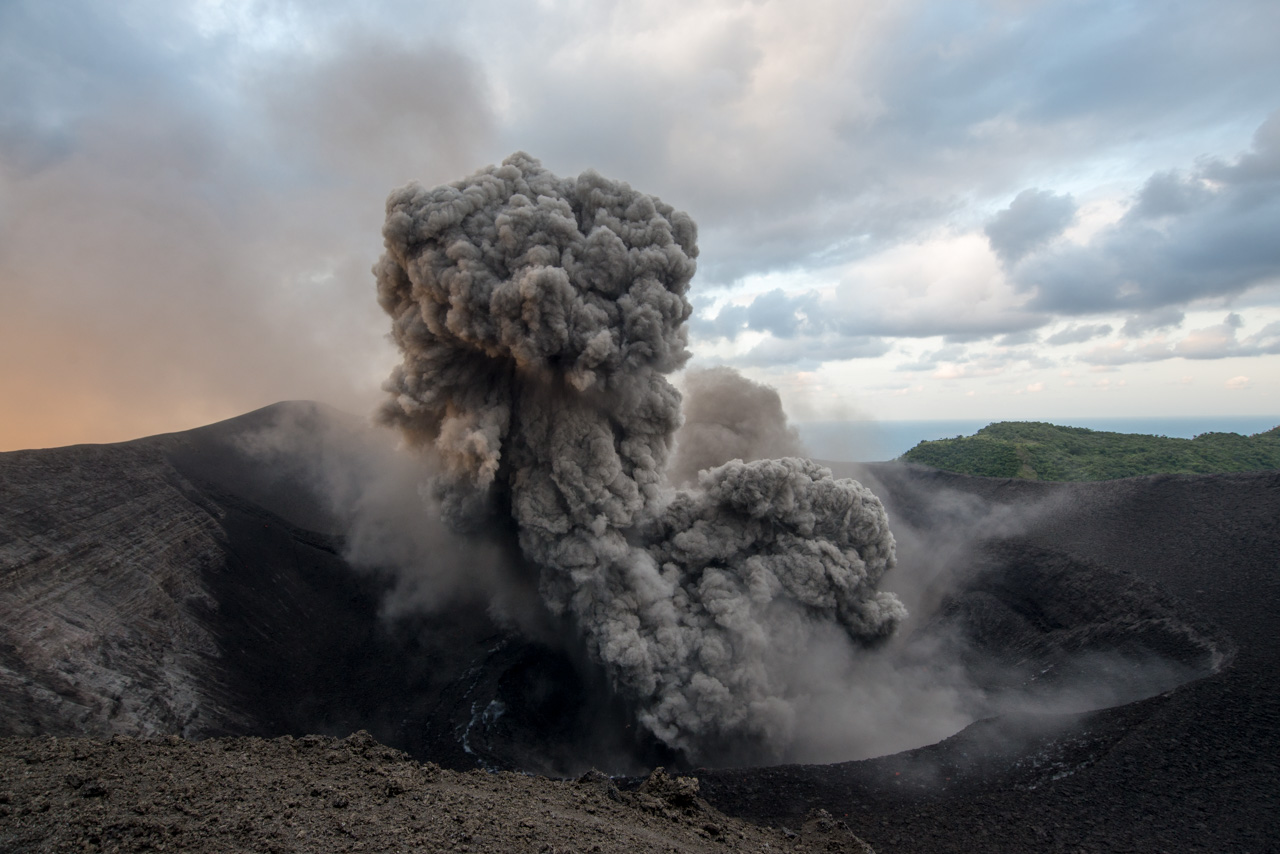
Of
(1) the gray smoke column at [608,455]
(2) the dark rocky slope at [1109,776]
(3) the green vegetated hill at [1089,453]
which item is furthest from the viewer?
(3) the green vegetated hill at [1089,453]

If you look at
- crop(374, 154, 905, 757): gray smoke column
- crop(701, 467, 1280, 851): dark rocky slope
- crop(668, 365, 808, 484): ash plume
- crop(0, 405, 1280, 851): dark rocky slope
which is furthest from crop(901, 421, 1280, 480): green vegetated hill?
crop(374, 154, 905, 757): gray smoke column

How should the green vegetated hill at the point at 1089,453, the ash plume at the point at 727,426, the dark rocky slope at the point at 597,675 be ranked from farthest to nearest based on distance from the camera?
the green vegetated hill at the point at 1089,453, the ash plume at the point at 727,426, the dark rocky slope at the point at 597,675

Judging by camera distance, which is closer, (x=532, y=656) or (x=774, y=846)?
(x=774, y=846)

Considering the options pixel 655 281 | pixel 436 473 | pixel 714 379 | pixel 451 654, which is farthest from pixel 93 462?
pixel 714 379

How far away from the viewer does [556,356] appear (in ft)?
61.7

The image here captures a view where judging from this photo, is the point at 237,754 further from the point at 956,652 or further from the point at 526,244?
the point at 956,652

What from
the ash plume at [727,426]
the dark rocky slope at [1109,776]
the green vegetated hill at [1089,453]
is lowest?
the dark rocky slope at [1109,776]

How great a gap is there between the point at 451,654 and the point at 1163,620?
804 inches

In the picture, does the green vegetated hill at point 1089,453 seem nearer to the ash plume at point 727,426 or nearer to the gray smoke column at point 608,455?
the ash plume at point 727,426

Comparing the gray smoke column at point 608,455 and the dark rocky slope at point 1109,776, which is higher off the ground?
the gray smoke column at point 608,455

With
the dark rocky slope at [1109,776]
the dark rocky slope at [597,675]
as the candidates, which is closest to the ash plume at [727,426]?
the dark rocky slope at [597,675]

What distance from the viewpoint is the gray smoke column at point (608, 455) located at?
17547 mm

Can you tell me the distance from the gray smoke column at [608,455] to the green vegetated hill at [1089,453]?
2736 cm

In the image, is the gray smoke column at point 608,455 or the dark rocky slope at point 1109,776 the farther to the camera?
the gray smoke column at point 608,455
